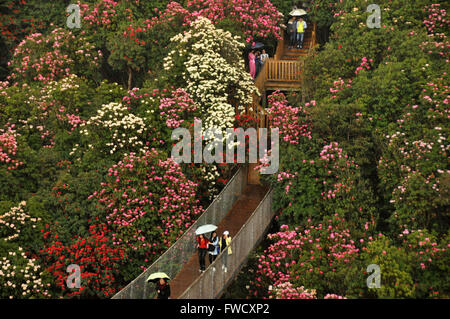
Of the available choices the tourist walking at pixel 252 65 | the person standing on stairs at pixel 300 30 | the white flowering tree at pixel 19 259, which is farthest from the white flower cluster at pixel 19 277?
the person standing on stairs at pixel 300 30

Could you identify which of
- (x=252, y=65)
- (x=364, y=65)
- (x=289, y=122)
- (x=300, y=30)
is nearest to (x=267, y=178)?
(x=289, y=122)

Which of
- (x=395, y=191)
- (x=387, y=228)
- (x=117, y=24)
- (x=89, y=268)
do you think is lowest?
(x=89, y=268)

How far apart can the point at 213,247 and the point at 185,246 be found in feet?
3.42

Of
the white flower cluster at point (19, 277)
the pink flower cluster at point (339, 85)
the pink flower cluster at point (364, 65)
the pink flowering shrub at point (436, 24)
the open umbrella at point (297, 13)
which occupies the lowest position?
the white flower cluster at point (19, 277)

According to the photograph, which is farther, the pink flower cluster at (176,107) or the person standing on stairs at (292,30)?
the person standing on stairs at (292,30)

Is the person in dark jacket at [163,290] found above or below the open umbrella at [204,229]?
below

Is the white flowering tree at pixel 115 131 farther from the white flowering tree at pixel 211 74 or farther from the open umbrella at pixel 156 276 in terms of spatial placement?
the open umbrella at pixel 156 276

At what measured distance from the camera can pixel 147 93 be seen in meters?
22.9

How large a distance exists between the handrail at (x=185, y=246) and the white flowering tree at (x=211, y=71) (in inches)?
85.3

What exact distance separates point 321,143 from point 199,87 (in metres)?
5.11

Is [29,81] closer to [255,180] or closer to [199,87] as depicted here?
[199,87]

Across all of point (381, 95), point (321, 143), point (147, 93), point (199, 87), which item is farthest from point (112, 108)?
point (381, 95)

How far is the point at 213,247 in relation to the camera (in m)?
16.9

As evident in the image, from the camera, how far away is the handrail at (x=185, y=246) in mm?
15891
